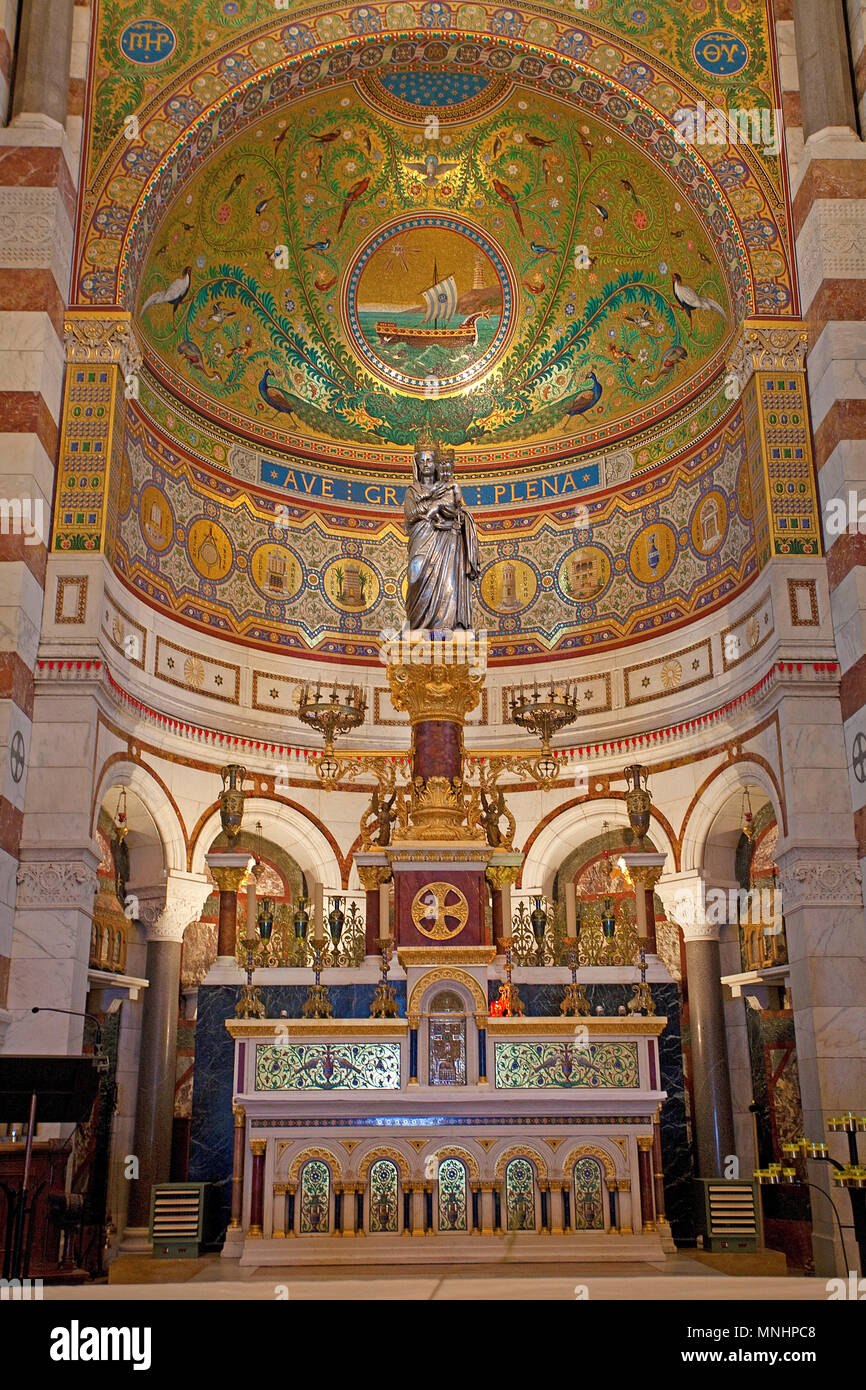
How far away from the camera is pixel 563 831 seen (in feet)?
60.5

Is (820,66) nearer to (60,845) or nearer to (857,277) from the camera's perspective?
(857,277)

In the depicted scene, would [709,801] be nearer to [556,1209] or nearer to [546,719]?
[546,719]

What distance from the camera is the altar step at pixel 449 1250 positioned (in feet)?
33.3

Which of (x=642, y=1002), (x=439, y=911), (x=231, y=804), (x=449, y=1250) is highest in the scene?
(x=231, y=804)

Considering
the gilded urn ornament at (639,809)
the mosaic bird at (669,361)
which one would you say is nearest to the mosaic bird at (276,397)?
the mosaic bird at (669,361)

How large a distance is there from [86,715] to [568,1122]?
665 cm

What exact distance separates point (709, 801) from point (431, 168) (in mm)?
10196

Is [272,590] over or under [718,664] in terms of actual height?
over

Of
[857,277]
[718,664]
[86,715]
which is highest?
[857,277]

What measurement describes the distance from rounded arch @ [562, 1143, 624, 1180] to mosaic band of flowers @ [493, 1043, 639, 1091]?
0.52 m

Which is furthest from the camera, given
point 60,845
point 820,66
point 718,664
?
Answer: point 718,664

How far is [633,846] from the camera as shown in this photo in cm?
1816

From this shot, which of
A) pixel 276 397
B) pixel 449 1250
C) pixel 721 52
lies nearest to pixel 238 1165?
pixel 449 1250
